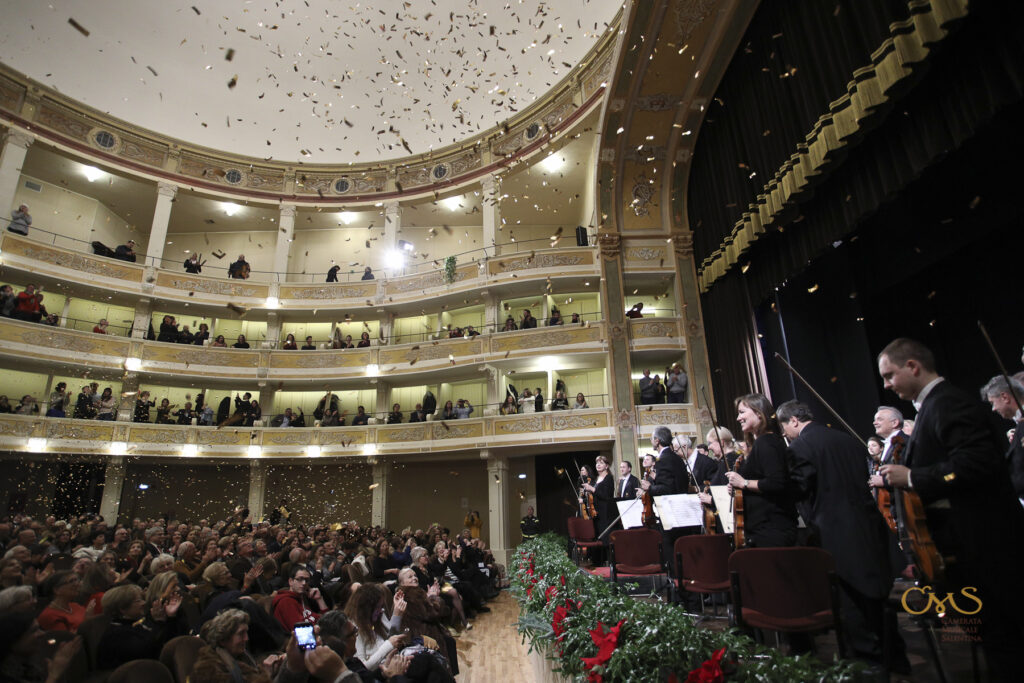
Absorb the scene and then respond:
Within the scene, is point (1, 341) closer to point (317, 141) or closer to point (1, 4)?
point (1, 4)

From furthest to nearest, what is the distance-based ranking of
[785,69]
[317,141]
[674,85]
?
1. [317,141]
2. [674,85]
3. [785,69]

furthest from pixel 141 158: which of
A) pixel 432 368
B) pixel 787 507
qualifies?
pixel 787 507

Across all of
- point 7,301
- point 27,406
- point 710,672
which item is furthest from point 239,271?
point 710,672

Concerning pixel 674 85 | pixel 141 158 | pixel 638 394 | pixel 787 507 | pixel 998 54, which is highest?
pixel 141 158

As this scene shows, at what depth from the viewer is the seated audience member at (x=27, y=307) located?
12305mm

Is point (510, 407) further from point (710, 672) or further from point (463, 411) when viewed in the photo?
point (710, 672)

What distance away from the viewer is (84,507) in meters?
13.1

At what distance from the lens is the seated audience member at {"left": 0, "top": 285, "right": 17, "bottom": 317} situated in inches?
481

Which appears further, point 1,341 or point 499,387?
point 499,387

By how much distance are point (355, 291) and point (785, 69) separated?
11.8 meters

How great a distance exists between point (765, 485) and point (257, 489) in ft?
47.5

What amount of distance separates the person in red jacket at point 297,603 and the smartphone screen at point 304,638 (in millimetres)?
1543

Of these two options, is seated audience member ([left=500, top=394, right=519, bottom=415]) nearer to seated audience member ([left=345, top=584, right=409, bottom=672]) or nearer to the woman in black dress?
seated audience member ([left=345, top=584, right=409, bottom=672])

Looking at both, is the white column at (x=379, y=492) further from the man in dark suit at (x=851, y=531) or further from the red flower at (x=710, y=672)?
the red flower at (x=710, y=672)
